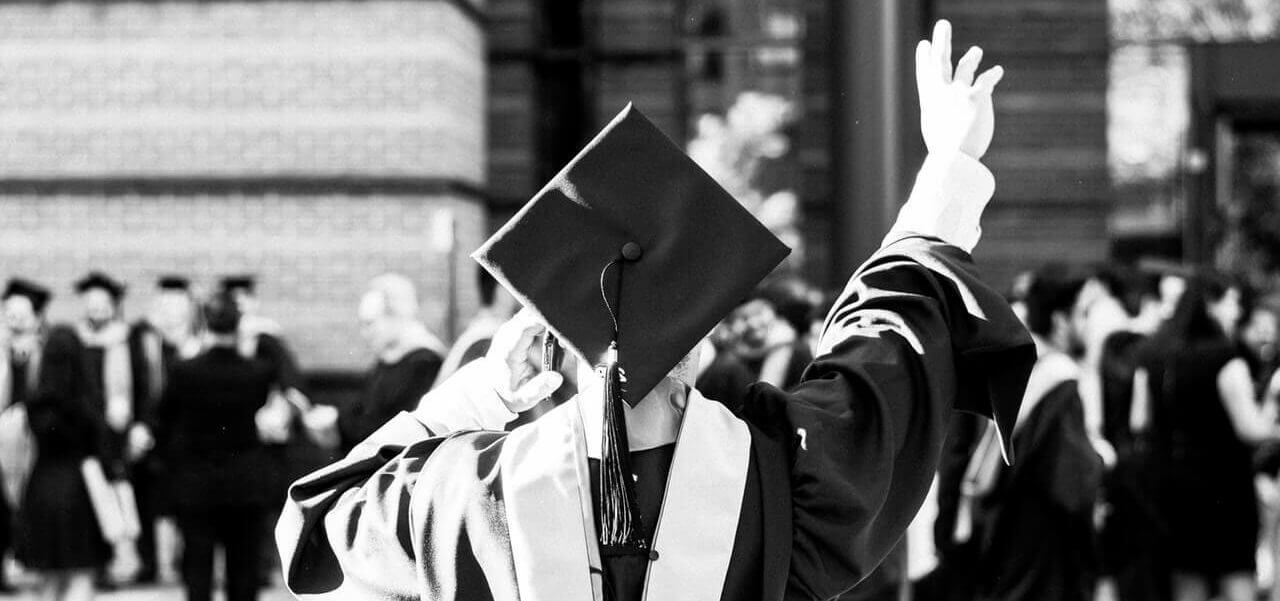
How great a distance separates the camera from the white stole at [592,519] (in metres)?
2.14

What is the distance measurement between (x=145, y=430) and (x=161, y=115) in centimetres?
202

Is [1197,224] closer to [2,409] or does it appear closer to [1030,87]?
[1030,87]

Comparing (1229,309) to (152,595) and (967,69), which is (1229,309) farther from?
(152,595)

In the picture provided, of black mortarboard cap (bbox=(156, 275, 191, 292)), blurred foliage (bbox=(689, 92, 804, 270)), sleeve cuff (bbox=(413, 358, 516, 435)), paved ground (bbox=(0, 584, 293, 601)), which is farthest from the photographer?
blurred foliage (bbox=(689, 92, 804, 270))

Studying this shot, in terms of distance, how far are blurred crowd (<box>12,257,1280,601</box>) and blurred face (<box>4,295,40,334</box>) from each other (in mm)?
11

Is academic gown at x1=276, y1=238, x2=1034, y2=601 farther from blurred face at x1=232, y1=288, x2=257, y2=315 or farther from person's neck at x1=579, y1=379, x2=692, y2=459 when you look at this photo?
blurred face at x1=232, y1=288, x2=257, y2=315

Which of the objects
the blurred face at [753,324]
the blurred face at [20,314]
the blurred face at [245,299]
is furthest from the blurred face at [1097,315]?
the blurred face at [20,314]

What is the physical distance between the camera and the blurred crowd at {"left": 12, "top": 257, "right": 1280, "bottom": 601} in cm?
590

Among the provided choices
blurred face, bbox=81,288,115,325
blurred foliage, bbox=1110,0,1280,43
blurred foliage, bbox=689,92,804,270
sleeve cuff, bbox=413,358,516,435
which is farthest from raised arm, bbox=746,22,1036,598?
blurred foliage, bbox=1110,0,1280,43

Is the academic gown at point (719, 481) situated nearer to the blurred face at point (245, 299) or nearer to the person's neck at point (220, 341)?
the person's neck at point (220, 341)

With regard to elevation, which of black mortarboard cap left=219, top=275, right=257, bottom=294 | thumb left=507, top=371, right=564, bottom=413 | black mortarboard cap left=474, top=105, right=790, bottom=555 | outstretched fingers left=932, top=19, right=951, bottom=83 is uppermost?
outstretched fingers left=932, top=19, right=951, bottom=83

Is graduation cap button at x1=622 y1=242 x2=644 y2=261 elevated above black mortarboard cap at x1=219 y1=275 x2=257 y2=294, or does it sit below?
above

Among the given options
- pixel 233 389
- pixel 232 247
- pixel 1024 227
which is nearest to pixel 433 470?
pixel 233 389

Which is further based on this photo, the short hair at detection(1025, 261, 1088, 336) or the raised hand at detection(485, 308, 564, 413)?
the short hair at detection(1025, 261, 1088, 336)
